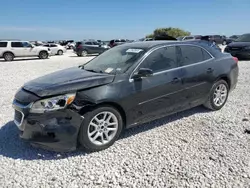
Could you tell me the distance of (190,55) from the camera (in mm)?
4391

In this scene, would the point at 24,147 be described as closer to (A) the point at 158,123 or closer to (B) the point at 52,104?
(B) the point at 52,104

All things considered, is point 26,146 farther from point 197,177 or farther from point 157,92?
point 197,177

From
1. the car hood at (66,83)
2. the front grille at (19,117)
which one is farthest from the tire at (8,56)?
the front grille at (19,117)

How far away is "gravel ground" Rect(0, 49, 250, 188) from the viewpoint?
2658mm

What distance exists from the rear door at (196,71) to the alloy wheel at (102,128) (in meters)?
1.57

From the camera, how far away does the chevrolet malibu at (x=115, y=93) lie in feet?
10.1

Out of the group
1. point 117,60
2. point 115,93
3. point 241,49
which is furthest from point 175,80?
point 241,49

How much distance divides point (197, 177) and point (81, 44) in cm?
2254

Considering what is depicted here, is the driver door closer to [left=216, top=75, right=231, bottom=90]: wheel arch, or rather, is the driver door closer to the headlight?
the headlight

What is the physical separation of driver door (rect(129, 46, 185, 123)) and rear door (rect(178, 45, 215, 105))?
6.8 inches

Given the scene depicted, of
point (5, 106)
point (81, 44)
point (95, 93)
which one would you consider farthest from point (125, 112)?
point (81, 44)

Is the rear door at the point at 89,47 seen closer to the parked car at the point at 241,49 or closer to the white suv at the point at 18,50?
the white suv at the point at 18,50

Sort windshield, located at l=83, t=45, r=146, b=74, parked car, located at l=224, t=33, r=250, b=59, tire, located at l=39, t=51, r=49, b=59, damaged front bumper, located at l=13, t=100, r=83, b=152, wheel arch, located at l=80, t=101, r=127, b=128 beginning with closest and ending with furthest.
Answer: damaged front bumper, located at l=13, t=100, r=83, b=152, wheel arch, located at l=80, t=101, r=127, b=128, windshield, located at l=83, t=45, r=146, b=74, parked car, located at l=224, t=33, r=250, b=59, tire, located at l=39, t=51, r=49, b=59

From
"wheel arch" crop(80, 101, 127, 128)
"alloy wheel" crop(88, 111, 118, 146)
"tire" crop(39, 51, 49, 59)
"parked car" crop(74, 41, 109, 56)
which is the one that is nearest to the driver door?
"wheel arch" crop(80, 101, 127, 128)
